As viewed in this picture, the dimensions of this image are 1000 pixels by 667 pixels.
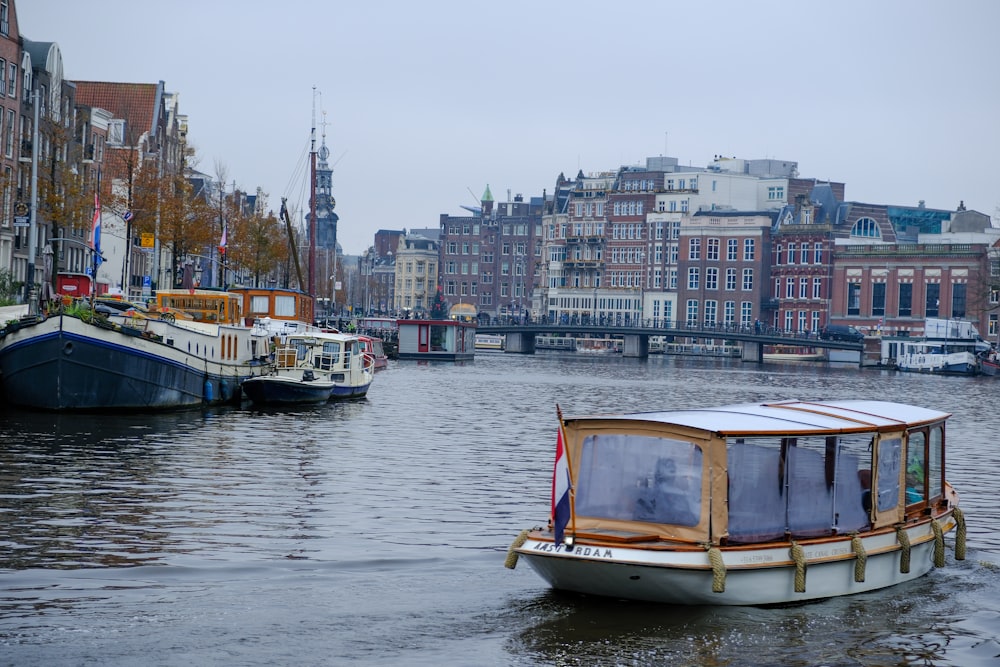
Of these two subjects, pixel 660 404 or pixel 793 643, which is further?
pixel 660 404

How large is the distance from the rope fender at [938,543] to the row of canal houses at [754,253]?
9661 cm

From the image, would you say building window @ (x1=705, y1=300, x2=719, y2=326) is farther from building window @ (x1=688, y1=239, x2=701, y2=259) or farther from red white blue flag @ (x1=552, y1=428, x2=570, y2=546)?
red white blue flag @ (x1=552, y1=428, x2=570, y2=546)

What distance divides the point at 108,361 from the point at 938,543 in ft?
89.0

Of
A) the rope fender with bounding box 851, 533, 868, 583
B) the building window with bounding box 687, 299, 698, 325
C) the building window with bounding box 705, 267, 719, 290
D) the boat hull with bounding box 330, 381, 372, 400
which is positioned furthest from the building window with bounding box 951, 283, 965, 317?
the rope fender with bounding box 851, 533, 868, 583

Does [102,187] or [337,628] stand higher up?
[102,187]

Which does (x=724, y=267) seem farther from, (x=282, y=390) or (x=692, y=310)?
(x=282, y=390)

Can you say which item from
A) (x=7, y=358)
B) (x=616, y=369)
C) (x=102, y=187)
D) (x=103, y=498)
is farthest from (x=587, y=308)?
(x=103, y=498)

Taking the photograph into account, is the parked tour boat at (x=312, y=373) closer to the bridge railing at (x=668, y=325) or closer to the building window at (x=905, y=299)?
the bridge railing at (x=668, y=325)

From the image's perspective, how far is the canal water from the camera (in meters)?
17.0

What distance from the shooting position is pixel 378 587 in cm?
1994

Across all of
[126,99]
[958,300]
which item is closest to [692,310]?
[958,300]

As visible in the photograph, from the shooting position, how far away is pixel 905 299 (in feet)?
441

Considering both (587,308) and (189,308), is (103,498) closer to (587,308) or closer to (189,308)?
(189,308)

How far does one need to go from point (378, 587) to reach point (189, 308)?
3529cm
